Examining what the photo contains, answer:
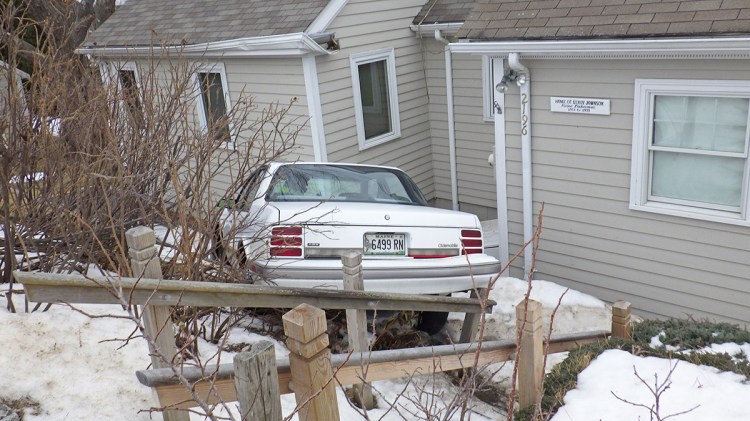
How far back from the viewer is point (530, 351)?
3848mm

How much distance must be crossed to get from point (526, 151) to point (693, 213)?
192cm

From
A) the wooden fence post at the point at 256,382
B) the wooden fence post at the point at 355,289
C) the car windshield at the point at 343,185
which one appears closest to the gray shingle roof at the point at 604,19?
the car windshield at the point at 343,185

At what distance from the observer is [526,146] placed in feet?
24.8

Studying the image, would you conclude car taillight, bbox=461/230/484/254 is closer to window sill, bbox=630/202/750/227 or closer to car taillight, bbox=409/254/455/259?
car taillight, bbox=409/254/455/259

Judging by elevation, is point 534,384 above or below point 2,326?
below

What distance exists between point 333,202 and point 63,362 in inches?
118

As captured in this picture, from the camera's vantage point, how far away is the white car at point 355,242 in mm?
5418

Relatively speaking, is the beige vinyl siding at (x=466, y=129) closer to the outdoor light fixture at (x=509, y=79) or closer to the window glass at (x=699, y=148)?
the outdoor light fixture at (x=509, y=79)

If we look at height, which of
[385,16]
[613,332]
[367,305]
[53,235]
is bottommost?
[613,332]

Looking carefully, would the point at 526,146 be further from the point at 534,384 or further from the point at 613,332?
the point at 534,384

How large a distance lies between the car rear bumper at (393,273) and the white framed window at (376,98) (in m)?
5.10

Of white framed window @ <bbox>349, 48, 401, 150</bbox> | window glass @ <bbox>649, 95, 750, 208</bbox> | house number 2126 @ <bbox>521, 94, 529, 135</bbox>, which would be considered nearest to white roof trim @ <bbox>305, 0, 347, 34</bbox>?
white framed window @ <bbox>349, 48, 401, 150</bbox>

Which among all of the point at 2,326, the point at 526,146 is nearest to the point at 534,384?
the point at 2,326

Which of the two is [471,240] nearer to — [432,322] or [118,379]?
[432,322]
